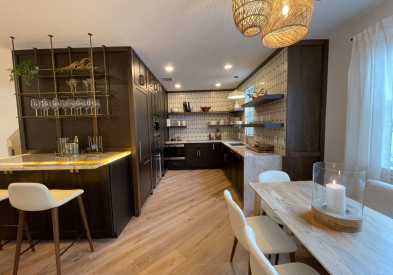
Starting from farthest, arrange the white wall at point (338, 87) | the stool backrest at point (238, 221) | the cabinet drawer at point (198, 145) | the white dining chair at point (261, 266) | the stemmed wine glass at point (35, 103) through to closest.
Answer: the cabinet drawer at point (198, 145), the stemmed wine glass at point (35, 103), the white wall at point (338, 87), the stool backrest at point (238, 221), the white dining chair at point (261, 266)

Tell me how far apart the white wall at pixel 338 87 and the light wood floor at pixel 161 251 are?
4.67 ft

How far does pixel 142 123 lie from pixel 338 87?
2.96 metres

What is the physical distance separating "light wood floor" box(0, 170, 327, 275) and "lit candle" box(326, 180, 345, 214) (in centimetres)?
102

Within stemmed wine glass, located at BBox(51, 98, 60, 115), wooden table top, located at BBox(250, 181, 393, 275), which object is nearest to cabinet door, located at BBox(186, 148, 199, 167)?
stemmed wine glass, located at BBox(51, 98, 60, 115)

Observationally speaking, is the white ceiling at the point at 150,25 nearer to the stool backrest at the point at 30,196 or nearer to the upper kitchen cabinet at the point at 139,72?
the upper kitchen cabinet at the point at 139,72

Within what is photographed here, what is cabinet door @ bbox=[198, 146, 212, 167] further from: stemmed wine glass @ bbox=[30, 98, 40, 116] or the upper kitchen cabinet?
stemmed wine glass @ bbox=[30, 98, 40, 116]

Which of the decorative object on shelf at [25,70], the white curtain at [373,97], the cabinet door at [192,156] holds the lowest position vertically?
the cabinet door at [192,156]

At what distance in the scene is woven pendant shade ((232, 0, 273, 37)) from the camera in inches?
38.1

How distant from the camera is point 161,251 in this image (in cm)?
177

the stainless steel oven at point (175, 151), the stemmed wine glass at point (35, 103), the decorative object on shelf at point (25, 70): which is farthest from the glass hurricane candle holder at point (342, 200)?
the stainless steel oven at point (175, 151)

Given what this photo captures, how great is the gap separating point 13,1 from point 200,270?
305cm

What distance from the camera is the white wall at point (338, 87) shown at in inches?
78.0

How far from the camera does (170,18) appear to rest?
1.75 meters

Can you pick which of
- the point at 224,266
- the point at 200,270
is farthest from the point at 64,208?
the point at 224,266
